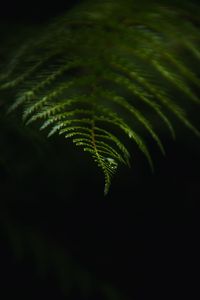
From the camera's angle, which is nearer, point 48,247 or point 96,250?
point 48,247

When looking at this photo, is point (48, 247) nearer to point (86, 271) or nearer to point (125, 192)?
point (86, 271)

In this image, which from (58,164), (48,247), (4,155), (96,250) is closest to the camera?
(4,155)

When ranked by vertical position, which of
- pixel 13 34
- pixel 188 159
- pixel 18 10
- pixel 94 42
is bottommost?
pixel 94 42

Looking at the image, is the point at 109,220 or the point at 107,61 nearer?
the point at 107,61

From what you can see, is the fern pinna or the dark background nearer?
the fern pinna

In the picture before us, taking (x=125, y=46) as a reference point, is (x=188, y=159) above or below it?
above

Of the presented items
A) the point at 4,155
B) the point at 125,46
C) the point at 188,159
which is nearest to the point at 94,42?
the point at 125,46

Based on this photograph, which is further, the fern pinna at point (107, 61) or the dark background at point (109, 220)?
the dark background at point (109, 220)

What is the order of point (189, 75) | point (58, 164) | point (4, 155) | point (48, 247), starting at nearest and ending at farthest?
point (189, 75)
point (4, 155)
point (58, 164)
point (48, 247)
